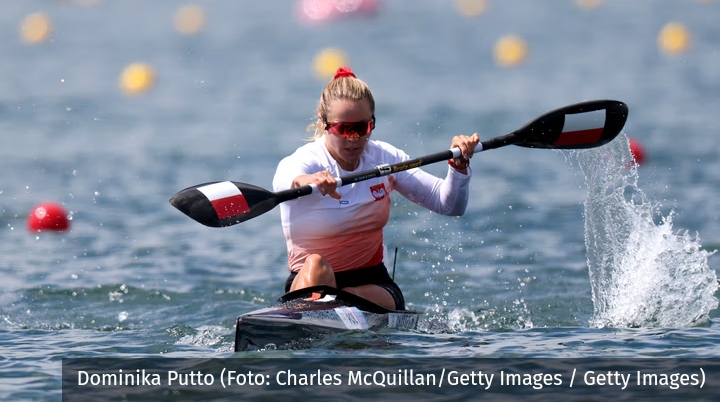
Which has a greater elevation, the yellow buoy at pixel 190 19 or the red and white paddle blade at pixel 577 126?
the yellow buoy at pixel 190 19

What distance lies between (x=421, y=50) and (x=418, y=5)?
5484 mm

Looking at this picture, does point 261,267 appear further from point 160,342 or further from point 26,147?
point 26,147

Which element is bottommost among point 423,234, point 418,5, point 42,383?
point 42,383

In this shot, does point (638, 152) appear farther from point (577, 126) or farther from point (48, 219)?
point (48, 219)

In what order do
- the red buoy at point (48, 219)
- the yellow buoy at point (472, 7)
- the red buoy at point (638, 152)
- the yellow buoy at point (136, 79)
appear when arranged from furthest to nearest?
1. the yellow buoy at point (472, 7)
2. the yellow buoy at point (136, 79)
3. the red buoy at point (638, 152)
4. the red buoy at point (48, 219)

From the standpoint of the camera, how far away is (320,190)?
5945 millimetres

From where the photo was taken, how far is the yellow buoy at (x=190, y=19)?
2380cm

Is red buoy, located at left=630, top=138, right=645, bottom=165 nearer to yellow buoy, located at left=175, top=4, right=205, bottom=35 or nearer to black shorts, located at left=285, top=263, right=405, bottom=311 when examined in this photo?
black shorts, located at left=285, top=263, right=405, bottom=311

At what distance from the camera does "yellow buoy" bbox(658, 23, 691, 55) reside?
800 inches

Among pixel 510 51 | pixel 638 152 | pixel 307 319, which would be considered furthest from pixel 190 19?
pixel 307 319

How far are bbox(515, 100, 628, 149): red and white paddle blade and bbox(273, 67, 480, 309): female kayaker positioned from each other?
90 centimetres

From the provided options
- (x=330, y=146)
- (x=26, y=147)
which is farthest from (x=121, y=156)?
(x=330, y=146)

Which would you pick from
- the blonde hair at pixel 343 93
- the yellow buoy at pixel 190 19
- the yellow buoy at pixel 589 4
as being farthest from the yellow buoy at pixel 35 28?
the blonde hair at pixel 343 93

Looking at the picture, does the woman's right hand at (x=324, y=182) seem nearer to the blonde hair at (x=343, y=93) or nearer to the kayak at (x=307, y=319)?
the blonde hair at (x=343, y=93)
